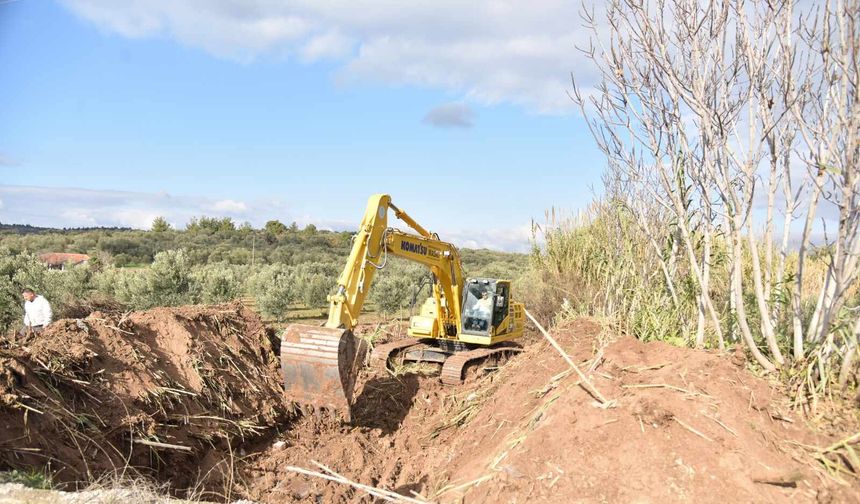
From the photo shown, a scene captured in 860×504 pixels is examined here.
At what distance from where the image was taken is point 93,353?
695cm

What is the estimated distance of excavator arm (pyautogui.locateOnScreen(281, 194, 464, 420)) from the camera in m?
7.13

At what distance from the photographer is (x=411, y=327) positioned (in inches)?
442

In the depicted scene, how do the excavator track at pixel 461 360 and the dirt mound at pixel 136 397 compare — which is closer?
the dirt mound at pixel 136 397

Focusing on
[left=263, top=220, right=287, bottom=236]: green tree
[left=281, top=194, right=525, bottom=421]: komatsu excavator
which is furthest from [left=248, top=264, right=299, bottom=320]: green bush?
[left=263, top=220, right=287, bottom=236]: green tree

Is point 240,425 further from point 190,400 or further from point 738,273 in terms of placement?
point 738,273

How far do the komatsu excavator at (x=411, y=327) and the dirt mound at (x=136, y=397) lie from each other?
4.16 feet

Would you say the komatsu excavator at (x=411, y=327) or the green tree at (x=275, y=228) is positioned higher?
the green tree at (x=275, y=228)

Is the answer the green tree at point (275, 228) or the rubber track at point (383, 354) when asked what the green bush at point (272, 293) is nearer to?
the rubber track at point (383, 354)

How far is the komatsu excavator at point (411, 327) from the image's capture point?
7.18 m

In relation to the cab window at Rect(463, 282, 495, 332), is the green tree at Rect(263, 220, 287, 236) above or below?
above

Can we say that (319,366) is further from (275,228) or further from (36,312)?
(275,228)

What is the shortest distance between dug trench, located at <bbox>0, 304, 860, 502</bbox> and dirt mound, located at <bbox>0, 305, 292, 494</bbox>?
0.02 m

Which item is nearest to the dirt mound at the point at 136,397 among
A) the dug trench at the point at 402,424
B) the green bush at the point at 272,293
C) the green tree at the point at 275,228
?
the dug trench at the point at 402,424

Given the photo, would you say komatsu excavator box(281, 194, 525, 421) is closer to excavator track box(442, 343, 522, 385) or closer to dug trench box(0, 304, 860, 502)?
excavator track box(442, 343, 522, 385)
